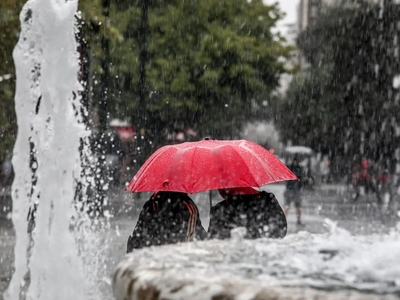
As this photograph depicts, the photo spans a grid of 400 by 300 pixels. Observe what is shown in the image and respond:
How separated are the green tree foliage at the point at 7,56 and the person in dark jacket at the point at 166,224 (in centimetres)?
1123

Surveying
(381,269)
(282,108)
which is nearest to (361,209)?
(381,269)

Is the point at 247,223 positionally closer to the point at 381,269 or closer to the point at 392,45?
the point at 381,269

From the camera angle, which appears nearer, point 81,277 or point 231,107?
point 81,277

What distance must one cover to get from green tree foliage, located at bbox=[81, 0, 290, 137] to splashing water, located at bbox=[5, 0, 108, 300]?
49.8ft

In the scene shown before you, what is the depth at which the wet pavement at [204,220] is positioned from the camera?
10.0m

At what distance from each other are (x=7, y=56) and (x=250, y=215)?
1228 centimetres

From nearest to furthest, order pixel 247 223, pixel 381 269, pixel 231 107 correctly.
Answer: pixel 381 269
pixel 247 223
pixel 231 107

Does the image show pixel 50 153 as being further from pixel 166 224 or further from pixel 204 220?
pixel 204 220

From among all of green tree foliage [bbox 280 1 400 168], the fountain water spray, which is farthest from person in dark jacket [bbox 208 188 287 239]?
green tree foliage [bbox 280 1 400 168]

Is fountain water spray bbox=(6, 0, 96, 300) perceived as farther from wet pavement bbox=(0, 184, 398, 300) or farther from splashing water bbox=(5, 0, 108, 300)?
wet pavement bbox=(0, 184, 398, 300)

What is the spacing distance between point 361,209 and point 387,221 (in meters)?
3.63

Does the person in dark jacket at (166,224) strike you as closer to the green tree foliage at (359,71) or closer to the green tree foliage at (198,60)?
the green tree foliage at (198,60)

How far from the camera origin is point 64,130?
6.54 m

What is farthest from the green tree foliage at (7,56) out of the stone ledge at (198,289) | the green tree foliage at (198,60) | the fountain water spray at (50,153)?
the stone ledge at (198,289)
